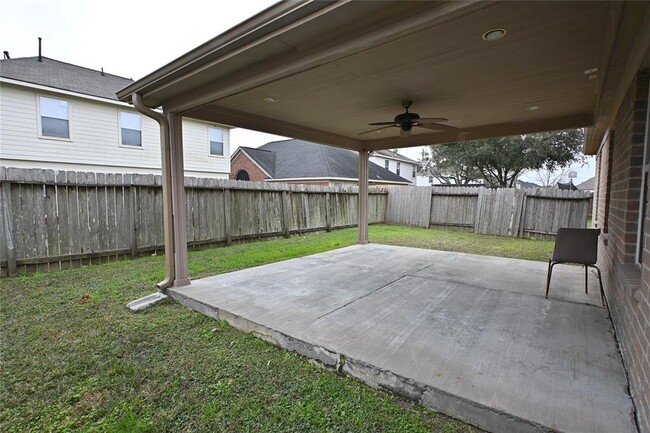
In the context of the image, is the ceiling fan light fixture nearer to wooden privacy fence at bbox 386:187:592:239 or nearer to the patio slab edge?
the patio slab edge

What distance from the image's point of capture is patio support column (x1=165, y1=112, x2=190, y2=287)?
12.6 ft

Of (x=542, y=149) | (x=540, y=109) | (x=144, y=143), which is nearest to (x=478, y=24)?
(x=540, y=109)

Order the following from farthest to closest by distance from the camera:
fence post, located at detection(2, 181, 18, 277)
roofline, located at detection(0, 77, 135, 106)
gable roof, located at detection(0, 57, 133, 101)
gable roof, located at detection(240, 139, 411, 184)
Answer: gable roof, located at detection(240, 139, 411, 184), gable roof, located at detection(0, 57, 133, 101), roofline, located at detection(0, 77, 135, 106), fence post, located at detection(2, 181, 18, 277)

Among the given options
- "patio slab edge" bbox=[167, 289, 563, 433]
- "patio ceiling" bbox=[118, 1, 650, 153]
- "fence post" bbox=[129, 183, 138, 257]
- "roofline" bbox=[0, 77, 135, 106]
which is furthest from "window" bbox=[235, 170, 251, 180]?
"patio slab edge" bbox=[167, 289, 563, 433]

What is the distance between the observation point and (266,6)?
7.04 feet

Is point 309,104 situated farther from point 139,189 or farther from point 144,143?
point 144,143

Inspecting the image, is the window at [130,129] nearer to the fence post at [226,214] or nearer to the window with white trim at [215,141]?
the window with white trim at [215,141]

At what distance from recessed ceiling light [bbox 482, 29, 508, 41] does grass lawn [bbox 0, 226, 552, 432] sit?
2589 millimetres

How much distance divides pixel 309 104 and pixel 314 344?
3068 mm

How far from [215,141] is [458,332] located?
11.8 metres

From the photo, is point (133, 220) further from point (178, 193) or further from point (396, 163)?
point (396, 163)

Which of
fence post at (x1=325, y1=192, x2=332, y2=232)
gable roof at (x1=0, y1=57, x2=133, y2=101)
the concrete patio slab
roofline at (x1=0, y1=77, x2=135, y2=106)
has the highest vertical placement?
gable roof at (x1=0, y1=57, x2=133, y2=101)

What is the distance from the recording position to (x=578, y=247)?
3.45 meters

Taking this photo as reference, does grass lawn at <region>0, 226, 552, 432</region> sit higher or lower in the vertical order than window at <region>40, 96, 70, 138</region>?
lower
